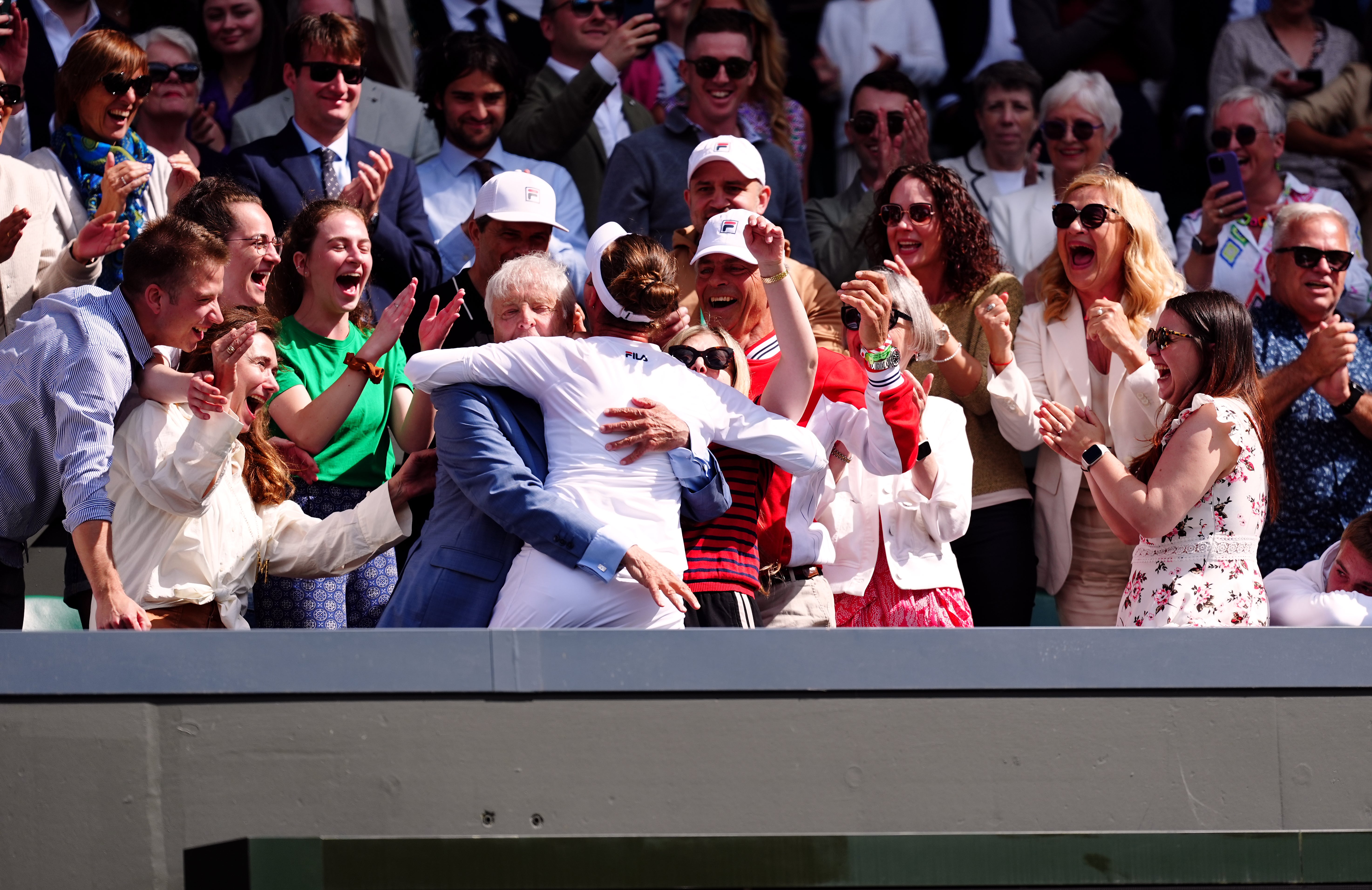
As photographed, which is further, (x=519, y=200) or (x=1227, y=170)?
(x=1227, y=170)

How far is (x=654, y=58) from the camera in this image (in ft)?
24.1

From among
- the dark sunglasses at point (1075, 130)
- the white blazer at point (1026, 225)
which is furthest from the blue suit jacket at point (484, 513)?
the dark sunglasses at point (1075, 130)

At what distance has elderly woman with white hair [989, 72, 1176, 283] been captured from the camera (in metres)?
6.32

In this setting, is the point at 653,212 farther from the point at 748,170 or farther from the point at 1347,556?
the point at 1347,556

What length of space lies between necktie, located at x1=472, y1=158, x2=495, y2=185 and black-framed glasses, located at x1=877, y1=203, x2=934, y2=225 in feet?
5.67

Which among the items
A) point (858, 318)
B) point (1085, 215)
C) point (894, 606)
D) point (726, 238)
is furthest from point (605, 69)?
point (894, 606)

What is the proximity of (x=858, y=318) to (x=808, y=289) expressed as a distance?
0.84 metres

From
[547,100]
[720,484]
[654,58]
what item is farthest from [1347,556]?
[654,58]

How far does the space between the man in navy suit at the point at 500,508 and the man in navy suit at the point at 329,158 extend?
6.01ft

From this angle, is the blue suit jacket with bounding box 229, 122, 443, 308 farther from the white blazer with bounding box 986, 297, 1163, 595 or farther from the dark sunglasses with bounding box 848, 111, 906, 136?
the white blazer with bounding box 986, 297, 1163, 595

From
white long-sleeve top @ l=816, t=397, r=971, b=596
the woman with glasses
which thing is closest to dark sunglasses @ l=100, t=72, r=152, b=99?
the woman with glasses

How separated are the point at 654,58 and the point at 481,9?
0.80 meters

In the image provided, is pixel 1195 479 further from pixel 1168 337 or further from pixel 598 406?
pixel 598 406

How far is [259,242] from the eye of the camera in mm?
4605
